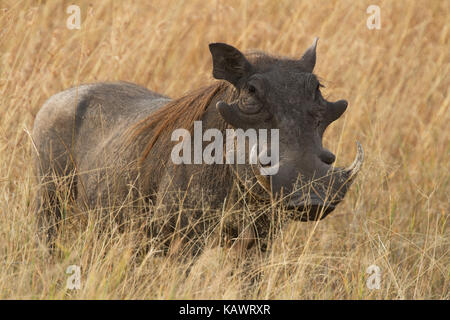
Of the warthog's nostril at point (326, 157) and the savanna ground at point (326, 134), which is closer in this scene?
the warthog's nostril at point (326, 157)

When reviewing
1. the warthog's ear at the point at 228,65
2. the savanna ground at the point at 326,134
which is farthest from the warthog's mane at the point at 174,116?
the savanna ground at the point at 326,134

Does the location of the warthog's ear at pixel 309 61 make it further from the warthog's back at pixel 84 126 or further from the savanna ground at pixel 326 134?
the warthog's back at pixel 84 126

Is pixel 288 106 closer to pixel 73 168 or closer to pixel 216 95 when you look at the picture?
pixel 216 95

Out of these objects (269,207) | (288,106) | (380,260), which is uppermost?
(288,106)

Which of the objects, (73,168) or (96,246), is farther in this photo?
(73,168)

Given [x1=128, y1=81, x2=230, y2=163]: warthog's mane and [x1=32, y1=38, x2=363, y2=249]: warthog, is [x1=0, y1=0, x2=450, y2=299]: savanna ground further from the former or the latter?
[x1=128, y1=81, x2=230, y2=163]: warthog's mane

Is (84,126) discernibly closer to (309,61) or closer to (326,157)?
(309,61)

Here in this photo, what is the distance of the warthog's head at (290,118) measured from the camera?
2.83 m

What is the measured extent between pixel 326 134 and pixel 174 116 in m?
2.05

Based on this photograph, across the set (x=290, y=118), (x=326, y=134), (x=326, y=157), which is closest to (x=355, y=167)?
(x=326, y=157)

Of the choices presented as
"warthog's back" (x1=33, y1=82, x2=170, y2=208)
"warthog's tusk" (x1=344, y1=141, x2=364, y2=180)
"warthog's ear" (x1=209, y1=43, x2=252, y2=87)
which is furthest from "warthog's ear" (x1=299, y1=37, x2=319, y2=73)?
"warthog's back" (x1=33, y1=82, x2=170, y2=208)

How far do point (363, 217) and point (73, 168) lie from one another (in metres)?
1.81

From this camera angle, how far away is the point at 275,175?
9.32 ft
